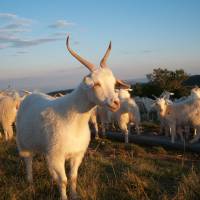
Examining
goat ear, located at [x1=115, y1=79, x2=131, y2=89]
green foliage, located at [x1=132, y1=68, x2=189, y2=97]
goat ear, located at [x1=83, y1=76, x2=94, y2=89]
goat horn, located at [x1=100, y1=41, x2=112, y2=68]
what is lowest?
green foliage, located at [x1=132, y1=68, x2=189, y2=97]

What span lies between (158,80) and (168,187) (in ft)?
110

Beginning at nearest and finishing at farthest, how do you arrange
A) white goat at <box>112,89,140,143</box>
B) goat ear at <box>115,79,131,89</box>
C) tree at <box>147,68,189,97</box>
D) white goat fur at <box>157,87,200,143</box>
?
goat ear at <box>115,79,131,89</box> < white goat fur at <box>157,87,200,143</box> < white goat at <box>112,89,140,143</box> < tree at <box>147,68,189,97</box>

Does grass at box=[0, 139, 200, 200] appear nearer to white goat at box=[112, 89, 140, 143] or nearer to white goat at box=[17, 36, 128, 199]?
white goat at box=[17, 36, 128, 199]

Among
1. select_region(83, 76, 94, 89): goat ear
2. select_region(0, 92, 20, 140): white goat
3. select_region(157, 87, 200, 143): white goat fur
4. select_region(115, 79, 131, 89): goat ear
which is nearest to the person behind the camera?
select_region(83, 76, 94, 89): goat ear

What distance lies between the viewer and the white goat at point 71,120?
5.82 meters

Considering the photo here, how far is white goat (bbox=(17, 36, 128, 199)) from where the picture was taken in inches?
229

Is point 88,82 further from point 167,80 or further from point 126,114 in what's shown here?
point 167,80

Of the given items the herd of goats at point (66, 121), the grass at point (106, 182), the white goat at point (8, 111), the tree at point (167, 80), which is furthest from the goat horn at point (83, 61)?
the tree at point (167, 80)

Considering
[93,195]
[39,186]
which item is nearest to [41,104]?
[39,186]

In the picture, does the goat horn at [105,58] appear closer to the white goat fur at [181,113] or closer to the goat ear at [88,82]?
the goat ear at [88,82]

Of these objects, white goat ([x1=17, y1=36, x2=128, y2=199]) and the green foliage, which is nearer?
white goat ([x1=17, y1=36, x2=128, y2=199])

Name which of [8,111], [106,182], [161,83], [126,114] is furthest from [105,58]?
[161,83]

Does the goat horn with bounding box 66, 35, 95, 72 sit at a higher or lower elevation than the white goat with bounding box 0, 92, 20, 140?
higher

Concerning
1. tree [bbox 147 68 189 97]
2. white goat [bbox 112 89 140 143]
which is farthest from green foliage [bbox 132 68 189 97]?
white goat [bbox 112 89 140 143]
